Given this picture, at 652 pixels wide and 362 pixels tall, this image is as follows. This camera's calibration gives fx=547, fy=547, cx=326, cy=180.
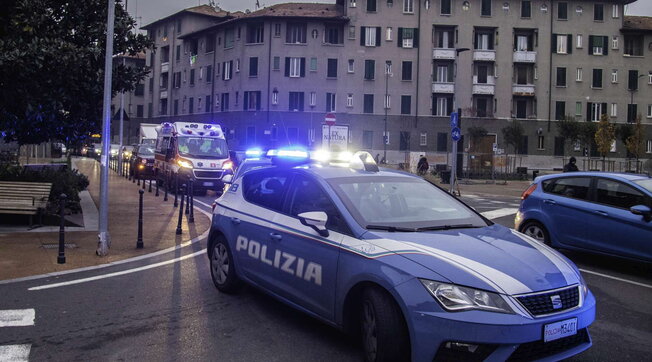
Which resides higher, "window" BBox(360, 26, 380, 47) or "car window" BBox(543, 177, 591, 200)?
"window" BBox(360, 26, 380, 47)

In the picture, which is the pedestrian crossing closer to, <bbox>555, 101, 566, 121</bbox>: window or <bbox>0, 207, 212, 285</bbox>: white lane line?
<bbox>0, 207, 212, 285</bbox>: white lane line

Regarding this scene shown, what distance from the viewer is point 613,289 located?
710 centimetres

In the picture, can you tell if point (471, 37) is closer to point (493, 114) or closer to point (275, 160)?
point (493, 114)

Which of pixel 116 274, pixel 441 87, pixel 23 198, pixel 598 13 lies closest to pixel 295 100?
pixel 441 87

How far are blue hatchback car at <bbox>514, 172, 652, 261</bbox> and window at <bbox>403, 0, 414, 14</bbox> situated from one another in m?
46.6

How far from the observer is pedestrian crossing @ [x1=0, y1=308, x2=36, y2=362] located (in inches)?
178

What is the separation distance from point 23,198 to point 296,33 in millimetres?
44885

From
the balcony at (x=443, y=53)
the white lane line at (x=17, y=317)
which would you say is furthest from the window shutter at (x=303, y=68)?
the white lane line at (x=17, y=317)

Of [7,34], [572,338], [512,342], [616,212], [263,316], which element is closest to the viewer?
[512,342]

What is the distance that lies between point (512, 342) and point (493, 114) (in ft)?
173

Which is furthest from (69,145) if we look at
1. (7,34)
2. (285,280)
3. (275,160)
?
(285,280)

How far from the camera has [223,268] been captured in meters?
6.51

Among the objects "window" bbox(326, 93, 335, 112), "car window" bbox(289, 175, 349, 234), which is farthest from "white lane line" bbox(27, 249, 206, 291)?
"window" bbox(326, 93, 335, 112)

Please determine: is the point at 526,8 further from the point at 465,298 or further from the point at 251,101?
the point at 465,298
